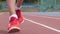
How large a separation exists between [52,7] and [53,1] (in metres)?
0.47

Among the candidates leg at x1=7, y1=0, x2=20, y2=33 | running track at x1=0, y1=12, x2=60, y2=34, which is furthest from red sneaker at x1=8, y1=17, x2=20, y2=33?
running track at x1=0, y1=12, x2=60, y2=34

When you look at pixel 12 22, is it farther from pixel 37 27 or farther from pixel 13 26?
pixel 37 27

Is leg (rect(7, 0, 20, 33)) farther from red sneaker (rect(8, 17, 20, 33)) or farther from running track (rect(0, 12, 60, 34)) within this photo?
running track (rect(0, 12, 60, 34))

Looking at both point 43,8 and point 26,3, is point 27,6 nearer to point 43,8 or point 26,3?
point 26,3

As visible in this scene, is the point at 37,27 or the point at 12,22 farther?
the point at 37,27

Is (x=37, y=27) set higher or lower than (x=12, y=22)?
lower

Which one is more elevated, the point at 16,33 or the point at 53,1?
the point at 16,33

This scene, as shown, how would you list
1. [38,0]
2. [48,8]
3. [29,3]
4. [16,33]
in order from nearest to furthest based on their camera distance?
1. [16,33]
2. [48,8]
3. [38,0]
4. [29,3]

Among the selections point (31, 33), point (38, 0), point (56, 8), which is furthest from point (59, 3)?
point (31, 33)

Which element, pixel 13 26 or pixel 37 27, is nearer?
pixel 13 26

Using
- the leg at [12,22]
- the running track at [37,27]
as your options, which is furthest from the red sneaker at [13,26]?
the running track at [37,27]

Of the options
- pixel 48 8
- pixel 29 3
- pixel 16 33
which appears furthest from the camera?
pixel 29 3

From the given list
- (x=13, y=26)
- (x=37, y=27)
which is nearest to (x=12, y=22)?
(x=13, y=26)

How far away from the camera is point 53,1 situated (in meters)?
16.6
